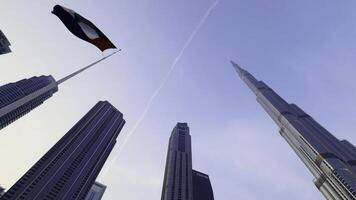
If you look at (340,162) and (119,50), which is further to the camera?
(340,162)

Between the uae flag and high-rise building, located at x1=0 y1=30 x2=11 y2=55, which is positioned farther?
high-rise building, located at x1=0 y1=30 x2=11 y2=55

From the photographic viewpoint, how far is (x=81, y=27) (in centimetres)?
3734

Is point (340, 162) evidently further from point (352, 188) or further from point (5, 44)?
point (5, 44)

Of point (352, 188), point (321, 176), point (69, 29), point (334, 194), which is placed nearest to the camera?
point (69, 29)

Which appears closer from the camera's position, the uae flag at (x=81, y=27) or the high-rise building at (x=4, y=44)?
the uae flag at (x=81, y=27)

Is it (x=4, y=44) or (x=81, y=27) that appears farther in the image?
(x=4, y=44)

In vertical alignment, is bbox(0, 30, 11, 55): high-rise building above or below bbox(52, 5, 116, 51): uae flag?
above

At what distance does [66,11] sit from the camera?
34906 mm

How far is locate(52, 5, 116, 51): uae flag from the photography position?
35250 millimetres

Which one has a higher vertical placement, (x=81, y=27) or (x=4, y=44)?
(x=4, y=44)

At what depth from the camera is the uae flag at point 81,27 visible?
116 feet

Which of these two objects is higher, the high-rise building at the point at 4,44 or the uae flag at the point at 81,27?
the high-rise building at the point at 4,44

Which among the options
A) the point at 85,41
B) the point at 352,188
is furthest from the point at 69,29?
the point at 352,188

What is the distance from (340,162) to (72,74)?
632 feet
